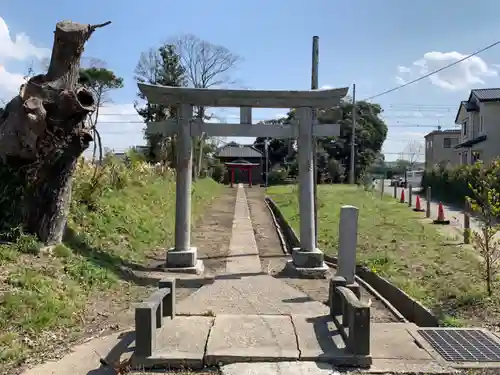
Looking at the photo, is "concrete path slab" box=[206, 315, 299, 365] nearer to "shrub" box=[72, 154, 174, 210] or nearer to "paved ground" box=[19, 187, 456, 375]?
"paved ground" box=[19, 187, 456, 375]

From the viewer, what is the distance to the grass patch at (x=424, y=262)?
7.14 m

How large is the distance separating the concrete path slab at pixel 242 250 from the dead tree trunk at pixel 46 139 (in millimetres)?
3947

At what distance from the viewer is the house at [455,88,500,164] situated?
38334 millimetres

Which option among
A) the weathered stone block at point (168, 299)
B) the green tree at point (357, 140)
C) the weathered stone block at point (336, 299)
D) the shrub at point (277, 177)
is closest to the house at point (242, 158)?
the shrub at point (277, 177)

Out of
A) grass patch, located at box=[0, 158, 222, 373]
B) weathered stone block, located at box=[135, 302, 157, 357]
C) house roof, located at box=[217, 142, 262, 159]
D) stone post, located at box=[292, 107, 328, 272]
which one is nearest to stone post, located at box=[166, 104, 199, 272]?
grass patch, located at box=[0, 158, 222, 373]

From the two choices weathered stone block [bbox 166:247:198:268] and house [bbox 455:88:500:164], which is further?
house [bbox 455:88:500:164]

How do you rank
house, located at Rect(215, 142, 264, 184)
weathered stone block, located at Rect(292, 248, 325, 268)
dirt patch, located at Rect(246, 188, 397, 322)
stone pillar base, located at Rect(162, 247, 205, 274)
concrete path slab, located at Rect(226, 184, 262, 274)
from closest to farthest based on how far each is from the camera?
dirt patch, located at Rect(246, 188, 397, 322) → stone pillar base, located at Rect(162, 247, 205, 274) → weathered stone block, located at Rect(292, 248, 325, 268) → concrete path slab, located at Rect(226, 184, 262, 274) → house, located at Rect(215, 142, 264, 184)

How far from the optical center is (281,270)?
37.0ft

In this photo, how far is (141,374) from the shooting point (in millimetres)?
4672

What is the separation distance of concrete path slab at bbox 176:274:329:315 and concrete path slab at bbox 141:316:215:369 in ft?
2.37

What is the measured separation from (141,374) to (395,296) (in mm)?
5063

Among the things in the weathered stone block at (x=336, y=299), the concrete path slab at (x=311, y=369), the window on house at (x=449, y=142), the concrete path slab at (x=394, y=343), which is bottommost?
the concrete path slab at (x=394, y=343)

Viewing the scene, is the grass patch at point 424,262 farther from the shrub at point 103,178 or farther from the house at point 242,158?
the house at point 242,158

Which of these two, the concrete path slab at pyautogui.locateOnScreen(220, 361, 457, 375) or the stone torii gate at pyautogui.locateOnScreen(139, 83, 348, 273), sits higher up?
the stone torii gate at pyautogui.locateOnScreen(139, 83, 348, 273)
